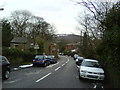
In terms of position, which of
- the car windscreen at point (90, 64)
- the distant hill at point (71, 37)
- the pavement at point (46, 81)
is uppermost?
the distant hill at point (71, 37)

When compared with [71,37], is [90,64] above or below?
below

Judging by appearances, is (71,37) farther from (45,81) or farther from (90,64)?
(45,81)

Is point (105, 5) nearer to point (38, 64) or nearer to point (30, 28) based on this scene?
point (38, 64)

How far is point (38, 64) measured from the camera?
2616 cm

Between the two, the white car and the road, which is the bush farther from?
the white car

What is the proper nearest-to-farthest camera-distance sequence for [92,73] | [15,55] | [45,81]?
[45,81] → [92,73] → [15,55]

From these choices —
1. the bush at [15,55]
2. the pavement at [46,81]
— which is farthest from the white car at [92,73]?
the bush at [15,55]

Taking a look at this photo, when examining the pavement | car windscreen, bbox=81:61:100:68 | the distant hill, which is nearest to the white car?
the pavement

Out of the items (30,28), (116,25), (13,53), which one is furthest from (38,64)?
(30,28)

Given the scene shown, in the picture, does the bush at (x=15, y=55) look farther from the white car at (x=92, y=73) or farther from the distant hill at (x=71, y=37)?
the white car at (x=92, y=73)

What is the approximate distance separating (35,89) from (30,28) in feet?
170

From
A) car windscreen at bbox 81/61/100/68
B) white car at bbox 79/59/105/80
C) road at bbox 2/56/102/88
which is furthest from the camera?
car windscreen at bbox 81/61/100/68

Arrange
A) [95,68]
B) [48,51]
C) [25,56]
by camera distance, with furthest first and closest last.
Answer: [48,51] < [25,56] < [95,68]

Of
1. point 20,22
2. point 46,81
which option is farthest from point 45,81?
point 20,22
